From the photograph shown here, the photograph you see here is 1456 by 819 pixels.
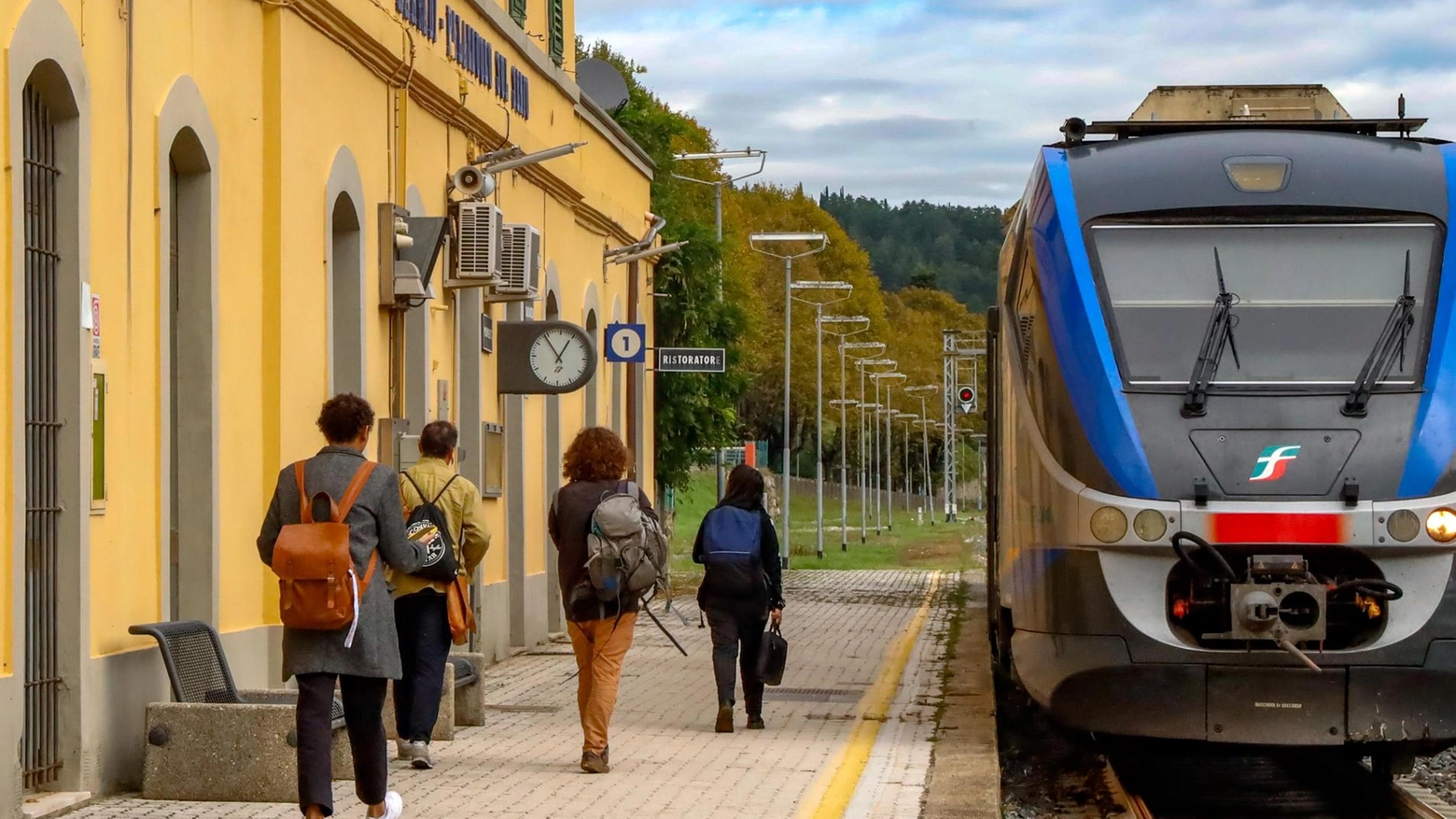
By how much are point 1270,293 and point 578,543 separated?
353 centimetres

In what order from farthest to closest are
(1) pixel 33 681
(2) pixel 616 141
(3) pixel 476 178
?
(2) pixel 616 141, (3) pixel 476 178, (1) pixel 33 681

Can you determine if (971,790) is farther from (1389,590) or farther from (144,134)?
(144,134)

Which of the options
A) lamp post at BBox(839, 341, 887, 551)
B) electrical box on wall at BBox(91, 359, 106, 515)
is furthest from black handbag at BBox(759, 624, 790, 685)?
lamp post at BBox(839, 341, 887, 551)

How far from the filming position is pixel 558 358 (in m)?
17.9

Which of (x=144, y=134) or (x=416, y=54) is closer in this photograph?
(x=144, y=134)

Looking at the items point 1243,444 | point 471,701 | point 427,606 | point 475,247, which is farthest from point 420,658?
point 475,247

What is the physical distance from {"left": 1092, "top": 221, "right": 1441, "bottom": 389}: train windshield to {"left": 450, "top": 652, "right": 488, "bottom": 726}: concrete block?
4651mm

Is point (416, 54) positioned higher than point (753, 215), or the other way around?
point (753, 215)

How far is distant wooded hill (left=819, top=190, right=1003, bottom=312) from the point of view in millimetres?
183625

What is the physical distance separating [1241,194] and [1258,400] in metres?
1.20

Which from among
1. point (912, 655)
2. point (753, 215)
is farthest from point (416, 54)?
point (753, 215)

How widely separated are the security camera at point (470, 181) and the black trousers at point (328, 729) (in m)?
8.51

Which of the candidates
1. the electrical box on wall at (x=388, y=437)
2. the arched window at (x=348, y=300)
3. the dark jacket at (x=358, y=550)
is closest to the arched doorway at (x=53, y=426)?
the dark jacket at (x=358, y=550)

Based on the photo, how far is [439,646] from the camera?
413 inches
